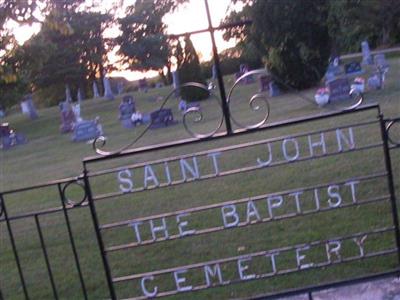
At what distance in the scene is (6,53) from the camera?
26.7 ft

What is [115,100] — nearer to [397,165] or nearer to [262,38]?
[262,38]

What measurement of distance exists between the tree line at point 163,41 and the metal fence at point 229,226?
1.01 meters

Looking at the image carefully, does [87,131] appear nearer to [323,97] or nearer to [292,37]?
[323,97]

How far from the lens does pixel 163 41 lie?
9328 millimetres

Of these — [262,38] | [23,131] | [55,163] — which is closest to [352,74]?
[262,38]

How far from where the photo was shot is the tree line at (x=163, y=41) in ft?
22.9

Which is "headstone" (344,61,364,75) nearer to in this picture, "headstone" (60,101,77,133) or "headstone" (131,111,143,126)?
"headstone" (131,111,143,126)

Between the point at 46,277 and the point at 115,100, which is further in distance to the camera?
Result: the point at 115,100

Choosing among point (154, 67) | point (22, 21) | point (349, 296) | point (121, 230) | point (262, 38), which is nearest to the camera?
point (349, 296)

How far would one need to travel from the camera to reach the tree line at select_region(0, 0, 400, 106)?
699cm

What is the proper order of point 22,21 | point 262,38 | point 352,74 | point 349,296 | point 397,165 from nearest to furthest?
point 349,296 → point 22,21 → point 397,165 → point 352,74 → point 262,38

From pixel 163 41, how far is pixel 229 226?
18.3 ft

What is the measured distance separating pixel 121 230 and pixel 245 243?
78.0 inches

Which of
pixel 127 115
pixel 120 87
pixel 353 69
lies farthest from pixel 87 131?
pixel 120 87
